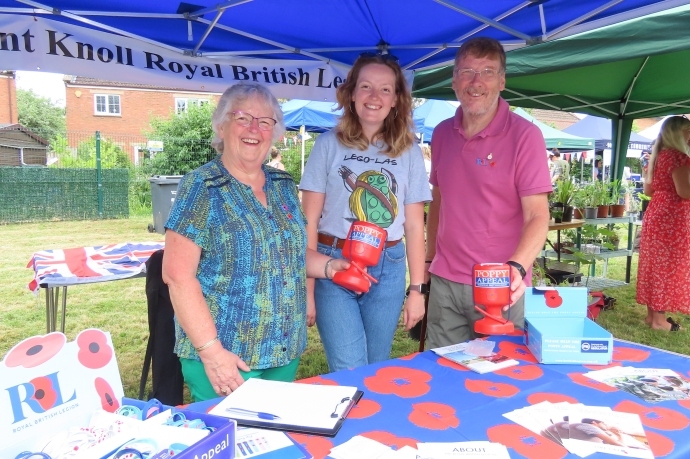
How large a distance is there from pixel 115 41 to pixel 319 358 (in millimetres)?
2697

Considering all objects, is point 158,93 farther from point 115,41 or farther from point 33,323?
point 115,41

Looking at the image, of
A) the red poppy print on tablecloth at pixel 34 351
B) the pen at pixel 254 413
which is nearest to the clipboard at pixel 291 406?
the pen at pixel 254 413

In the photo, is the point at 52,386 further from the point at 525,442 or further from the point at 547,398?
the point at 547,398

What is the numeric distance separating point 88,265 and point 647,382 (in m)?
2.90

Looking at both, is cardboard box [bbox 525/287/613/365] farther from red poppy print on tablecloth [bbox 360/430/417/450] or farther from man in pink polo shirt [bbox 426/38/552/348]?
red poppy print on tablecloth [bbox 360/430/417/450]

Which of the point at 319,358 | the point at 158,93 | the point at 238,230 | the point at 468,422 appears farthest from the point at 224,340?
the point at 158,93

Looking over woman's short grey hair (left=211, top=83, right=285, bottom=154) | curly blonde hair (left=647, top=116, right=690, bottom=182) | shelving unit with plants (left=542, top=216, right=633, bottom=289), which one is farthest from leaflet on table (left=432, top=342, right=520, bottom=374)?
shelving unit with plants (left=542, top=216, right=633, bottom=289)

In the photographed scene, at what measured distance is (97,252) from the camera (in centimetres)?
344

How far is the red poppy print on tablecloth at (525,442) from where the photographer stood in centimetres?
117

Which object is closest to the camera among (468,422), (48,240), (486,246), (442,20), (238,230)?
(468,422)

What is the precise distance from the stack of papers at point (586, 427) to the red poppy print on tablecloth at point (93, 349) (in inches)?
38.9

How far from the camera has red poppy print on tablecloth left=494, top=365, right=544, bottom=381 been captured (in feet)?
5.32

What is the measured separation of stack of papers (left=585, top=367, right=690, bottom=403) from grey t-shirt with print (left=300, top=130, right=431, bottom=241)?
35.5 inches

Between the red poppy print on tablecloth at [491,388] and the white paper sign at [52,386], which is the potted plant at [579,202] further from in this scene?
the white paper sign at [52,386]
